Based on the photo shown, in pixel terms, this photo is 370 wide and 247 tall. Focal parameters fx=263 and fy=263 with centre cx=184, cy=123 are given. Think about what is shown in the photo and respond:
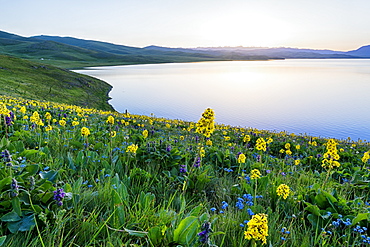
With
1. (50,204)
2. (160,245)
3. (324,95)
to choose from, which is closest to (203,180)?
(160,245)

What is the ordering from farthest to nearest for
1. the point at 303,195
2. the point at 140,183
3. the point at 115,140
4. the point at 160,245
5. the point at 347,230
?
1. the point at 115,140
2. the point at 140,183
3. the point at 303,195
4. the point at 347,230
5. the point at 160,245

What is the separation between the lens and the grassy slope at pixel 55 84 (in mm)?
45469

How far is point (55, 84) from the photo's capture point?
5638cm

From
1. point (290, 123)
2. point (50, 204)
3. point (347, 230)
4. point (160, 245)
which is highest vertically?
point (50, 204)

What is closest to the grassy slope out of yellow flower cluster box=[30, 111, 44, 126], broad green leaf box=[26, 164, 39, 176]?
yellow flower cluster box=[30, 111, 44, 126]

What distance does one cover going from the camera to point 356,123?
34.4 metres

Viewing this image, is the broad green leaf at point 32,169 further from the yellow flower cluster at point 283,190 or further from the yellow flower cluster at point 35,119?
the yellow flower cluster at point 283,190

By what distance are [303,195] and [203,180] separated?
58.3 inches

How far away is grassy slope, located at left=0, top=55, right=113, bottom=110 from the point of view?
45469 millimetres

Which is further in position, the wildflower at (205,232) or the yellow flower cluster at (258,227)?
the wildflower at (205,232)

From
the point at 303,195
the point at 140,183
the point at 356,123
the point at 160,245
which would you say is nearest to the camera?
the point at 160,245

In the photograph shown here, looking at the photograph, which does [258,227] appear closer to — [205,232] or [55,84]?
[205,232]

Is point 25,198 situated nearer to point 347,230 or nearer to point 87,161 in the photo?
point 87,161

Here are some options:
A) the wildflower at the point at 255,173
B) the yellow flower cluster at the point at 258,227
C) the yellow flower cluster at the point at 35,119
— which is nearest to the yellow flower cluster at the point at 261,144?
the wildflower at the point at 255,173
